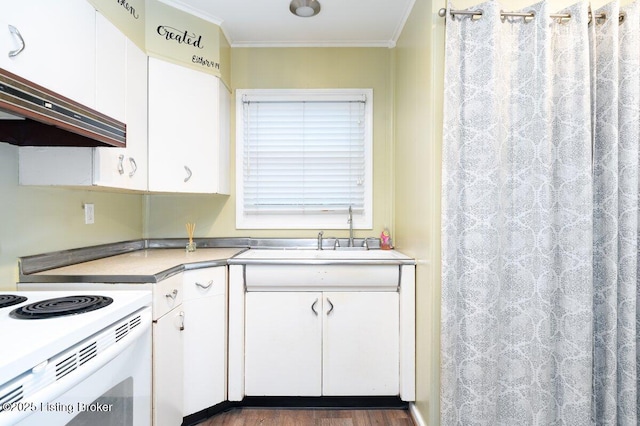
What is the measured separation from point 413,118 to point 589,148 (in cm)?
85

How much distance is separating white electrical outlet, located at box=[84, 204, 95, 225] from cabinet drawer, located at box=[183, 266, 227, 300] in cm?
62

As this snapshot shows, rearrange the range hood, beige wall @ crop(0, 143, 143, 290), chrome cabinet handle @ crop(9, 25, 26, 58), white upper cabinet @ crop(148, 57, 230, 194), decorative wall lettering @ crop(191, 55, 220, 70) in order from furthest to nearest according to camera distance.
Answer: decorative wall lettering @ crop(191, 55, 220, 70)
white upper cabinet @ crop(148, 57, 230, 194)
beige wall @ crop(0, 143, 143, 290)
chrome cabinet handle @ crop(9, 25, 26, 58)
the range hood

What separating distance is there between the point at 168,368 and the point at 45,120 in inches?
46.9

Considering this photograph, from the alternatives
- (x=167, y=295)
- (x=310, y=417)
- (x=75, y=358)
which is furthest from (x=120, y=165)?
(x=310, y=417)

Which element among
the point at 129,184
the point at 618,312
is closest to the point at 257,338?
the point at 129,184

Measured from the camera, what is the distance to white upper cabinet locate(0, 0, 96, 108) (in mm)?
1134

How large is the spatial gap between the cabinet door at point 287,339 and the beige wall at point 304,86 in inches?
27.1

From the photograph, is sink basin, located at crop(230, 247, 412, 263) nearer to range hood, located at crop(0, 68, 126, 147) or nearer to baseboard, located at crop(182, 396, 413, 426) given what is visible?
baseboard, located at crop(182, 396, 413, 426)

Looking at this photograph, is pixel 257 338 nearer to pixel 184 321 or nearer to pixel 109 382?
pixel 184 321

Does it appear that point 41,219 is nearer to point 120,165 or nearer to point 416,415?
point 120,165

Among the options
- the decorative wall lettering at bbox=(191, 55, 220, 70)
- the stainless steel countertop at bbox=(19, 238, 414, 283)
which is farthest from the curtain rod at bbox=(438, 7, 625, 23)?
the decorative wall lettering at bbox=(191, 55, 220, 70)

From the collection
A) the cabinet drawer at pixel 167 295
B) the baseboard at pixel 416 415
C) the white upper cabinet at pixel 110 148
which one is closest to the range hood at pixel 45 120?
the white upper cabinet at pixel 110 148

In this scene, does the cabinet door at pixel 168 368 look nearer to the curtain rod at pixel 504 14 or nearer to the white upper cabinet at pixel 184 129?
the white upper cabinet at pixel 184 129

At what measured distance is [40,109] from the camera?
0.96 meters
